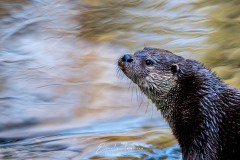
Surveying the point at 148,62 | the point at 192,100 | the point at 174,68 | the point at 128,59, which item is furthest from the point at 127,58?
the point at 192,100

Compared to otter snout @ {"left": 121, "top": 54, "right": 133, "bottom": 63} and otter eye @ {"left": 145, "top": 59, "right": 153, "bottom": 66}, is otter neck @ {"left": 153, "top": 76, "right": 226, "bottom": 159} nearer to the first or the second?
otter eye @ {"left": 145, "top": 59, "right": 153, "bottom": 66}

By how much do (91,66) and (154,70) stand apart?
309 centimetres

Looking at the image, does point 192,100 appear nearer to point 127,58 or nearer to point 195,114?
point 195,114

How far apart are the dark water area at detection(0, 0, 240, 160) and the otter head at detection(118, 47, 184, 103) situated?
690 mm

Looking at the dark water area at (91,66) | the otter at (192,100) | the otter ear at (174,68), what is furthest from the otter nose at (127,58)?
the dark water area at (91,66)

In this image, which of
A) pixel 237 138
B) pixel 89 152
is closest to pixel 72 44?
pixel 89 152

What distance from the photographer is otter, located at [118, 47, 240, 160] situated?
5.48 metres

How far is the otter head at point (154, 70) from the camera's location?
585 centimetres

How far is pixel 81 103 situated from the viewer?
26.2 ft

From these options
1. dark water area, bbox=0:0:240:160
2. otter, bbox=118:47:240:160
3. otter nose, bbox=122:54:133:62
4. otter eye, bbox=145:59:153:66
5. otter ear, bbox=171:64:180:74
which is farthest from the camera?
dark water area, bbox=0:0:240:160

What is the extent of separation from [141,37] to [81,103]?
2.20 meters

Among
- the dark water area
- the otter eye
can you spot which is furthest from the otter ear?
the dark water area

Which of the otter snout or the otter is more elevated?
the otter snout

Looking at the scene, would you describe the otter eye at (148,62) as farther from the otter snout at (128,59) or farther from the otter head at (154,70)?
the otter snout at (128,59)
